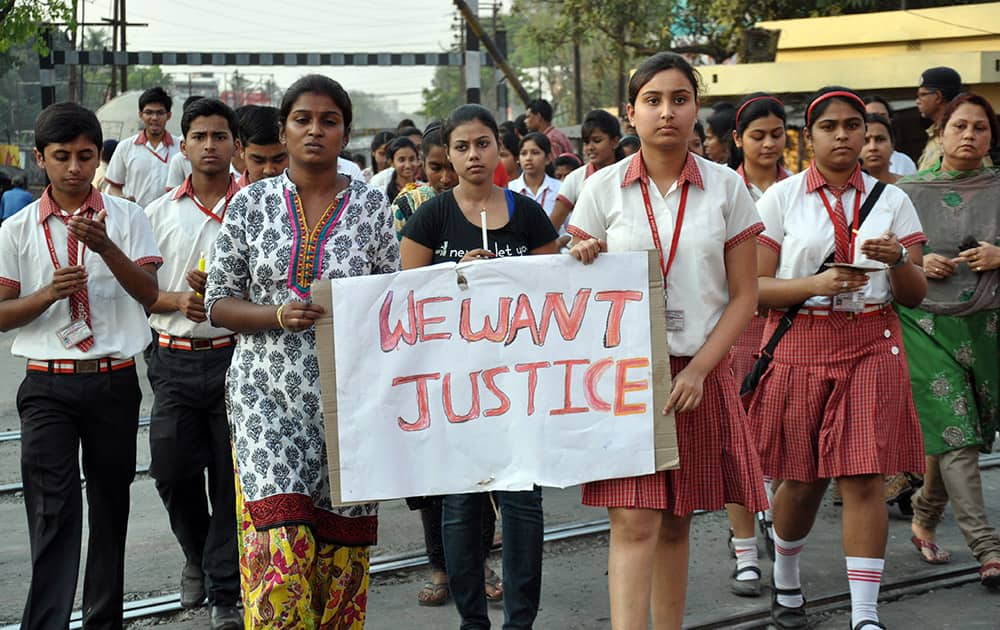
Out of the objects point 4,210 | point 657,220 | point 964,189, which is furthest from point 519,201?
point 4,210

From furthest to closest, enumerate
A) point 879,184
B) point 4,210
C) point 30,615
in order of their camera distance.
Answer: point 4,210, point 879,184, point 30,615

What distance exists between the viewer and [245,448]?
4.25 metres

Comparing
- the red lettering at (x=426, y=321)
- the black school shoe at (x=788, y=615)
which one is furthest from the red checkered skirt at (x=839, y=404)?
the red lettering at (x=426, y=321)

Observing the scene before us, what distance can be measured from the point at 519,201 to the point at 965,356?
7.92ft

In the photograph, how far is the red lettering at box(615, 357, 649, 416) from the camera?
4.16m

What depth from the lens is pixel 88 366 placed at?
16.0 feet

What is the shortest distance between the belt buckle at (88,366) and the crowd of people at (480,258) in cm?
1

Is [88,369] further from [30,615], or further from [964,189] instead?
[964,189]

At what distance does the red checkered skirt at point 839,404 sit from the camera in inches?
197

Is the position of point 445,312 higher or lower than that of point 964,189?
lower

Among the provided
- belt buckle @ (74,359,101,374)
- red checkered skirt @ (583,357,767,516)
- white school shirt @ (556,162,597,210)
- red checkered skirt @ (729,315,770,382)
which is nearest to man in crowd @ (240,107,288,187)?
belt buckle @ (74,359,101,374)

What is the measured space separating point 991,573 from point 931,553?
526 millimetres

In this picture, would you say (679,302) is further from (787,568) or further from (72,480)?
(72,480)

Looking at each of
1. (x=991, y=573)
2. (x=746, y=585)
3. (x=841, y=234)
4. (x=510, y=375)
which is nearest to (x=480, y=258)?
(x=510, y=375)
